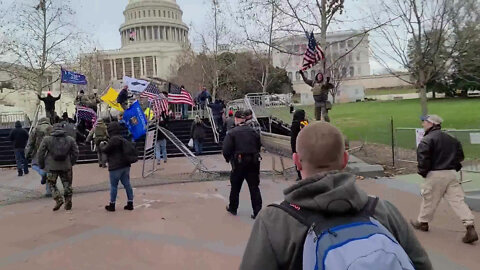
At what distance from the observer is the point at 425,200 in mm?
6156

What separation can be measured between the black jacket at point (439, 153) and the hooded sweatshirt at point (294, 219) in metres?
4.49

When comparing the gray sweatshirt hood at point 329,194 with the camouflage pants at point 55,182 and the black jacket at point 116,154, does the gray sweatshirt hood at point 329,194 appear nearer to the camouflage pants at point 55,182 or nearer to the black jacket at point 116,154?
the black jacket at point 116,154

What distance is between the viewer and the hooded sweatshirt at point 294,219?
174 cm

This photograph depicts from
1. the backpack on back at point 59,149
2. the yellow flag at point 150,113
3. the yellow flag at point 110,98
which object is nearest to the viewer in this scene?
the backpack on back at point 59,149

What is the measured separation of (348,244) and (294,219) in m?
0.27

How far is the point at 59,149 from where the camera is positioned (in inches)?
331

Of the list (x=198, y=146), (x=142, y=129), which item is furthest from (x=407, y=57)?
(x=142, y=129)

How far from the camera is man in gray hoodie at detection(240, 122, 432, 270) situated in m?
1.76

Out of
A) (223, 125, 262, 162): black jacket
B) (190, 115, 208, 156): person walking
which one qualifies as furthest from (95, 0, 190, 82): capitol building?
(223, 125, 262, 162): black jacket

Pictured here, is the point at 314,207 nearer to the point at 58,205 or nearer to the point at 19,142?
the point at 58,205

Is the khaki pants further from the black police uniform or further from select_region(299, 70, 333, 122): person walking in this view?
select_region(299, 70, 333, 122): person walking

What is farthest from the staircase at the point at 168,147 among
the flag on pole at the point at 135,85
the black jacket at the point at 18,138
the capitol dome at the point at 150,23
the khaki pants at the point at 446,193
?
the capitol dome at the point at 150,23

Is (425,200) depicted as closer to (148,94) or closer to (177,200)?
(177,200)

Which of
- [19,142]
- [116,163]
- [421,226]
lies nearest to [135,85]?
[19,142]
